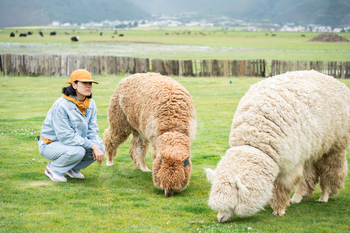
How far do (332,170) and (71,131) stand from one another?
4.53 metres

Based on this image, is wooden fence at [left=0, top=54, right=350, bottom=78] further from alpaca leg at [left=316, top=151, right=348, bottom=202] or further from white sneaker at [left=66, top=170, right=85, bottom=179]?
alpaca leg at [left=316, top=151, right=348, bottom=202]

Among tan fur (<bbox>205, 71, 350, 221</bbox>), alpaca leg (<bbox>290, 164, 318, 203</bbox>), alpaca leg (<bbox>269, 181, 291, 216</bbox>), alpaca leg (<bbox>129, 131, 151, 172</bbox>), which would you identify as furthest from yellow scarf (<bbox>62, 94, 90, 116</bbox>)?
alpaca leg (<bbox>290, 164, 318, 203</bbox>)

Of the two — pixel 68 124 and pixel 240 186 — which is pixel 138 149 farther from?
pixel 240 186

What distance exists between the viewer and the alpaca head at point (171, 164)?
19.0 ft

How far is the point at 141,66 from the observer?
87.0ft

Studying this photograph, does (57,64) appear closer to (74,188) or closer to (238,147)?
(74,188)

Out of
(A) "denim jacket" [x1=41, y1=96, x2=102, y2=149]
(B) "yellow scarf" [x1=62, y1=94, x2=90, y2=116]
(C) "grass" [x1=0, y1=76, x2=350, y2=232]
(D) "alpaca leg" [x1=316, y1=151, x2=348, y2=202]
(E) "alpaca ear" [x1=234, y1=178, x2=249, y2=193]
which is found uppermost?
(B) "yellow scarf" [x1=62, y1=94, x2=90, y2=116]

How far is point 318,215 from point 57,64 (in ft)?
78.6

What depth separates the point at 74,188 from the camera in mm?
6191

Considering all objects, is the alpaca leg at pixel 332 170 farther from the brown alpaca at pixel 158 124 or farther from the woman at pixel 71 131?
the woman at pixel 71 131

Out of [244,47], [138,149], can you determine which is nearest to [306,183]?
[138,149]

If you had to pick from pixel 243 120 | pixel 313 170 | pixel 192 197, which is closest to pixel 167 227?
pixel 192 197

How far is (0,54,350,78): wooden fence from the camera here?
25.8 m

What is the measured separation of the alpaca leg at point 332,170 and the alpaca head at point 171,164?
7.52 ft
